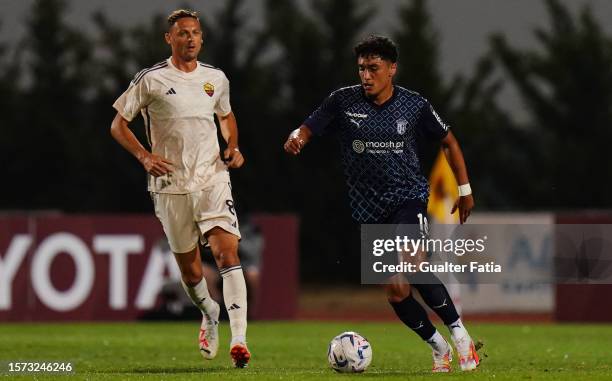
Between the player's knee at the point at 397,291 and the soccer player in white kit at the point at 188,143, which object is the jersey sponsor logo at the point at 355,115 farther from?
the player's knee at the point at 397,291

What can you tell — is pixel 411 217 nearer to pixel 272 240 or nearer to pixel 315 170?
pixel 272 240

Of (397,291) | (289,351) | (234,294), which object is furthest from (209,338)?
(289,351)

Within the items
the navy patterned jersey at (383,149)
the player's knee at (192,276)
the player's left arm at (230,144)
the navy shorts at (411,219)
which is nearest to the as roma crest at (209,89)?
the player's left arm at (230,144)

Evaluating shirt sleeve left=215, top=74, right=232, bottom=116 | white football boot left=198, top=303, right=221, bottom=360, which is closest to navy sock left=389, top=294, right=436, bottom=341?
white football boot left=198, top=303, right=221, bottom=360

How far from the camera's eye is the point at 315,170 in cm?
3441

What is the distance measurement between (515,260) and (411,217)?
57.3 ft

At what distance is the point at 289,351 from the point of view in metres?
15.0

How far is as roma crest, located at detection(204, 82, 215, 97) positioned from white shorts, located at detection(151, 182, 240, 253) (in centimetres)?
72

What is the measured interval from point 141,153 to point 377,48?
199 cm

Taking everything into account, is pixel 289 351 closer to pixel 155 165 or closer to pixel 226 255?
pixel 226 255

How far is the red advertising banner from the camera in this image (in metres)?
22.4

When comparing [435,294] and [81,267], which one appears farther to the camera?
[81,267]

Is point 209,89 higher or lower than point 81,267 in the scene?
higher

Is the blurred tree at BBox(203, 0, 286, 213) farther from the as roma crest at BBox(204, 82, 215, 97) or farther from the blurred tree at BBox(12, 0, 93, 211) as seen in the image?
the as roma crest at BBox(204, 82, 215, 97)
